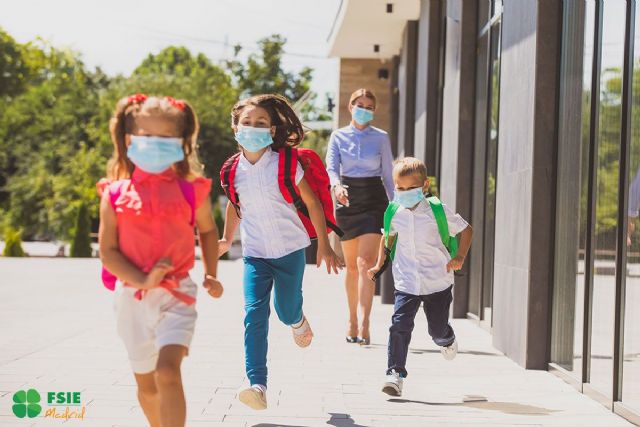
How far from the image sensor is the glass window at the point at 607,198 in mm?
6457

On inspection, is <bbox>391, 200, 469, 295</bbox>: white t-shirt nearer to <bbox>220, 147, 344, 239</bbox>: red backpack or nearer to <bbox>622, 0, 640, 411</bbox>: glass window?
<bbox>220, 147, 344, 239</bbox>: red backpack

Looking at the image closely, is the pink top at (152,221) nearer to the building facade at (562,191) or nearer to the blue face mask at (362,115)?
the building facade at (562,191)

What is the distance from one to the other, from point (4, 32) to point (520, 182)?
46.5m

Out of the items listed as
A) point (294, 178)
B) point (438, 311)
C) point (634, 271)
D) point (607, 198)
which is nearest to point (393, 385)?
point (438, 311)

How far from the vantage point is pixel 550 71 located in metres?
7.90

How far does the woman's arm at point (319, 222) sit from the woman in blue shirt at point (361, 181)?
112 inches

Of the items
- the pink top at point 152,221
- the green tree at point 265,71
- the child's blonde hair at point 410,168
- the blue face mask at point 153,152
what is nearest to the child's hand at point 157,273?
the pink top at point 152,221

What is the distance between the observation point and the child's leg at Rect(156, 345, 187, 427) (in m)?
4.28

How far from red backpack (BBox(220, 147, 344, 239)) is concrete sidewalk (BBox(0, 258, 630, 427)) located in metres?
1.16

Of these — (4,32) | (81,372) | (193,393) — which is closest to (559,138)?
(193,393)

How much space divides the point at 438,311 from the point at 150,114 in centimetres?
317

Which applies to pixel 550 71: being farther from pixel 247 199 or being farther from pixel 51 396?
pixel 51 396

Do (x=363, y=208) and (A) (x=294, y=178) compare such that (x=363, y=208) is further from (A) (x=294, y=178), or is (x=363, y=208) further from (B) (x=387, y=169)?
(A) (x=294, y=178)

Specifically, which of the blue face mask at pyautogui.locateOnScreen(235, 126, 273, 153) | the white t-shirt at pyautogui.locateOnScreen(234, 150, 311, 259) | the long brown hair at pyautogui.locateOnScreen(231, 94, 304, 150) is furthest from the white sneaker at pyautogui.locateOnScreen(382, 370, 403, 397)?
the blue face mask at pyautogui.locateOnScreen(235, 126, 273, 153)
